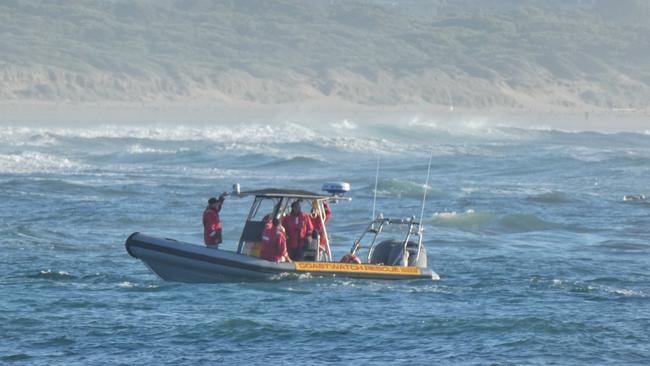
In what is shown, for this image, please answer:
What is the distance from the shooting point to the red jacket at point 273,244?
1927 centimetres

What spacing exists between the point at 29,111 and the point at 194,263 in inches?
2582

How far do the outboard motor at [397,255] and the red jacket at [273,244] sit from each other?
1.75 m

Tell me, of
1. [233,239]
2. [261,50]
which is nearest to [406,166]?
[233,239]

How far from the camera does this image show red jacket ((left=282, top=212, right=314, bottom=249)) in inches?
777

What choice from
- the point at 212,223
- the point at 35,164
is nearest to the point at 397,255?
the point at 212,223

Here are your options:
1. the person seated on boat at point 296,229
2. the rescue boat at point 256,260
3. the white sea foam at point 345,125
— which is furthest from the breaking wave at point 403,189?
the white sea foam at point 345,125

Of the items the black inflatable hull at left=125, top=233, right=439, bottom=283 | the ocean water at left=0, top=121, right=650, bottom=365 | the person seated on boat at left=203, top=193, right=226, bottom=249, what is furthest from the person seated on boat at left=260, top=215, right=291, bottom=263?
the person seated on boat at left=203, top=193, right=226, bottom=249

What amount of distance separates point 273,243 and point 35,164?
1033 inches

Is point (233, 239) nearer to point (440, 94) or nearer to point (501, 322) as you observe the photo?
point (501, 322)

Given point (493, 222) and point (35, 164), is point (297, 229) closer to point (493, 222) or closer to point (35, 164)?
point (493, 222)

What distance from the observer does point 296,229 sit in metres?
19.8

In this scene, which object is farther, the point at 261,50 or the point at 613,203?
the point at 261,50

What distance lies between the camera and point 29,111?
82938 millimetres

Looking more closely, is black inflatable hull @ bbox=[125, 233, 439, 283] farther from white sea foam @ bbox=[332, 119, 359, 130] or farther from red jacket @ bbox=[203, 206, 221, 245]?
white sea foam @ bbox=[332, 119, 359, 130]
